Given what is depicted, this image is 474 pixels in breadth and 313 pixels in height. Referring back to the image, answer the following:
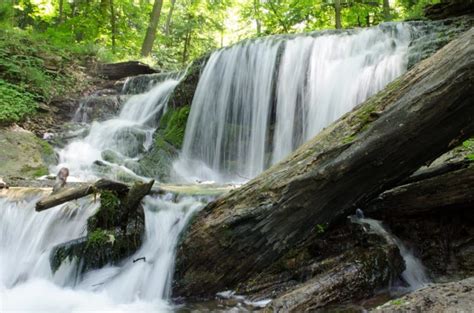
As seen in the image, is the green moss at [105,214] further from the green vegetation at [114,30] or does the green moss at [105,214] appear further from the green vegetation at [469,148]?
the green vegetation at [114,30]

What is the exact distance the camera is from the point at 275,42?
1020cm

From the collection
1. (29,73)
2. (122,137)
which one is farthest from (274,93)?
(29,73)

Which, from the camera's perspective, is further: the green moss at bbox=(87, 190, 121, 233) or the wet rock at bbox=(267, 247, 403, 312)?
the green moss at bbox=(87, 190, 121, 233)

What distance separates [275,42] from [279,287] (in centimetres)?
743

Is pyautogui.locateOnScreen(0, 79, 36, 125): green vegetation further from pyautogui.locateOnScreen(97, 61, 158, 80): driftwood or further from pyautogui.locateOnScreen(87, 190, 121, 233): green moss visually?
pyautogui.locateOnScreen(87, 190, 121, 233): green moss

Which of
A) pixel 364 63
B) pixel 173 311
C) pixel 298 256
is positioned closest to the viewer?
pixel 173 311

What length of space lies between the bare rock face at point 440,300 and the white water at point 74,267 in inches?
90.3

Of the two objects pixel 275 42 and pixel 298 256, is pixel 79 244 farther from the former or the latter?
pixel 275 42

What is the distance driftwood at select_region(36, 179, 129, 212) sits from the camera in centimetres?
418

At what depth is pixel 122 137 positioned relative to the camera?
33.6ft

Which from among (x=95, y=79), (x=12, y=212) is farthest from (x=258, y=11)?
(x=12, y=212)

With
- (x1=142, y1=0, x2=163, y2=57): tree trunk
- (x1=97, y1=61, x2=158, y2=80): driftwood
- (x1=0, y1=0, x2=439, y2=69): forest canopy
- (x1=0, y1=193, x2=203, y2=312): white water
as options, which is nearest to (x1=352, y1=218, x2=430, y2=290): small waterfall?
(x1=0, y1=193, x2=203, y2=312): white water

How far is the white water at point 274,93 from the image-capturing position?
8.52m

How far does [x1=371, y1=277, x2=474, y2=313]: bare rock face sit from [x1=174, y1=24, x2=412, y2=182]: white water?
19.2ft
